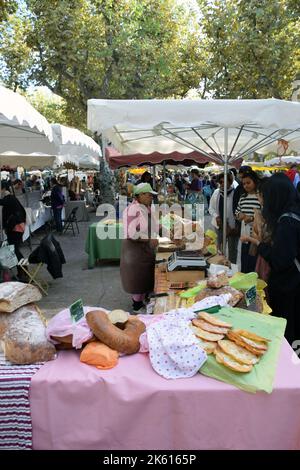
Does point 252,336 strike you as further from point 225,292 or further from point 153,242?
point 153,242

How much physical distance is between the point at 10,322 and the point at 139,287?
2.61m

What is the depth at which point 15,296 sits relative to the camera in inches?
100

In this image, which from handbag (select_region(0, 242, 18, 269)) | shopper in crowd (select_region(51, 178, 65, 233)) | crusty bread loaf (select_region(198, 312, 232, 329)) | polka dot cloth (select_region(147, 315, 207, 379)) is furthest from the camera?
shopper in crowd (select_region(51, 178, 65, 233))

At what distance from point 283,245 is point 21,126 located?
3719 millimetres

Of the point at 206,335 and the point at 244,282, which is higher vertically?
the point at 244,282

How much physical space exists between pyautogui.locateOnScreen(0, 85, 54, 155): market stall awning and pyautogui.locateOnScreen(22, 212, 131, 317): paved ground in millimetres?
2306

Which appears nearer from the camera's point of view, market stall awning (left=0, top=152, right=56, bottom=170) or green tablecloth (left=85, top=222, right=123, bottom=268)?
green tablecloth (left=85, top=222, right=123, bottom=268)

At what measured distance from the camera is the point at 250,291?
307cm

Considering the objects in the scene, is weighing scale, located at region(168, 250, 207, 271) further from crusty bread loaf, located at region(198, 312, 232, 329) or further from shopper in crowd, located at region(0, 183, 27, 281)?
shopper in crowd, located at region(0, 183, 27, 281)

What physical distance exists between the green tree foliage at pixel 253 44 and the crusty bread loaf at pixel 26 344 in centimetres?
1354

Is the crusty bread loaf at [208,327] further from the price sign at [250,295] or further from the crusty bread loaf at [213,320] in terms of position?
the price sign at [250,295]

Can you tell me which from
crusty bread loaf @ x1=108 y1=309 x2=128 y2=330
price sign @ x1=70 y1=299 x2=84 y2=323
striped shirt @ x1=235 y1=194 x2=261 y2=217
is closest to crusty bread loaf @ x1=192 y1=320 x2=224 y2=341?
crusty bread loaf @ x1=108 y1=309 x2=128 y2=330

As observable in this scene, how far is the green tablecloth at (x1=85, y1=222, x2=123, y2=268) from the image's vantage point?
8281mm

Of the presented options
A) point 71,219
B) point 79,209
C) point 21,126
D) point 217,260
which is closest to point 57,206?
point 71,219
